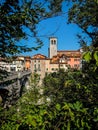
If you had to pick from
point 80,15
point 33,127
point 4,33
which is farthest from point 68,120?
point 80,15

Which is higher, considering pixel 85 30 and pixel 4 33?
pixel 85 30

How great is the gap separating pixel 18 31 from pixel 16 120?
560 cm

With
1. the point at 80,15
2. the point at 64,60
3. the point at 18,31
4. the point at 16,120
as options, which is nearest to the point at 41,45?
the point at 18,31

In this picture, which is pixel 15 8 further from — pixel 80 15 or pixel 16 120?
pixel 80 15

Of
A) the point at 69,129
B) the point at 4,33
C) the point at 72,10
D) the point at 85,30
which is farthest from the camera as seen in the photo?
the point at 85,30

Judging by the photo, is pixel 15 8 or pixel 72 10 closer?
pixel 15 8

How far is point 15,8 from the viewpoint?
8.05 metres

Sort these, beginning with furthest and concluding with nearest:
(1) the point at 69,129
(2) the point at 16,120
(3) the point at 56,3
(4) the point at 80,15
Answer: (4) the point at 80,15 < (3) the point at 56,3 < (2) the point at 16,120 < (1) the point at 69,129

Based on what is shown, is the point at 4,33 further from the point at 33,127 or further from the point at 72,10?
the point at 72,10

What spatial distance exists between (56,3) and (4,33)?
272 cm

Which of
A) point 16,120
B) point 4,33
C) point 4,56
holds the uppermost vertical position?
point 4,33

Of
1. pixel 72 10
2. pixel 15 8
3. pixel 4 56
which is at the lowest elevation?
pixel 4 56

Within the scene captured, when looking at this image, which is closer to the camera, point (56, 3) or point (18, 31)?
point (18, 31)

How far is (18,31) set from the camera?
8102 millimetres
